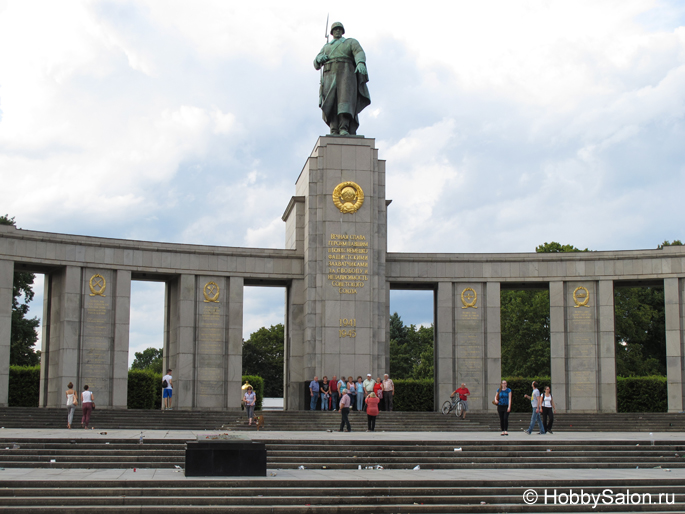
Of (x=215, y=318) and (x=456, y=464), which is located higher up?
(x=215, y=318)

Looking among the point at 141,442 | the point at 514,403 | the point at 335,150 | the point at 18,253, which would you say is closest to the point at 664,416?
the point at 514,403

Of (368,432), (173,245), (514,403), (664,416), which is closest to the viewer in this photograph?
(368,432)

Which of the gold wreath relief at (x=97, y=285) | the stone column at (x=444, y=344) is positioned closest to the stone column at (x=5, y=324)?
the gold wreath relief at (x=97, y=285)

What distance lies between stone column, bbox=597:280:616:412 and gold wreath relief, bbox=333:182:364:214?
11105mm

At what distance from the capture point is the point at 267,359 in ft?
265

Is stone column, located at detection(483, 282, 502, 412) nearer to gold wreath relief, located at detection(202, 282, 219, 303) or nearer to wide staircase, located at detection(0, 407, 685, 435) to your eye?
wide staircase, located at detection(0, 407, 685, 435)

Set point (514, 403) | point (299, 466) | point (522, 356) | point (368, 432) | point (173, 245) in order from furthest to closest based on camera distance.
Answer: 1. point (522, 356)
2. point (514, 403)
3. point (173, 245)
4. point (368, 432)
5. point (299, 466)

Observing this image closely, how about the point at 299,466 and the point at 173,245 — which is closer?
the point at 299,466

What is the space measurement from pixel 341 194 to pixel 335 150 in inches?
75.8

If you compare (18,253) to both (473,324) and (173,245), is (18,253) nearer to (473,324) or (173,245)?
(173,245)

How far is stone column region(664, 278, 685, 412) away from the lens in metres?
32.8

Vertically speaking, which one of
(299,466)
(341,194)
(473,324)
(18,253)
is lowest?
(299,466)

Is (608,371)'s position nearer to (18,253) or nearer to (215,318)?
(215,318)

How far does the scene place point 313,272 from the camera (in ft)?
109
